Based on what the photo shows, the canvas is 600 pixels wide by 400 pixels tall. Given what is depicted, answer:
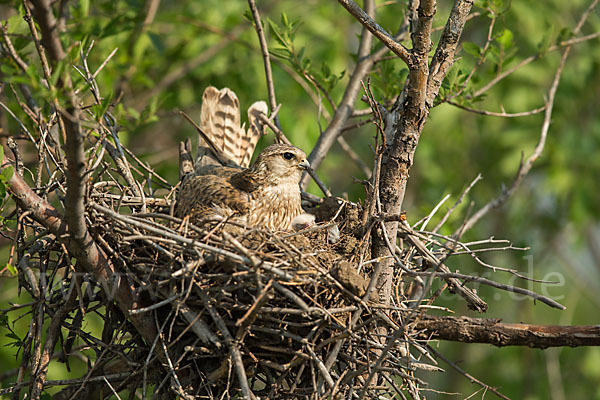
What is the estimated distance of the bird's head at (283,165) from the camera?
4.57 m

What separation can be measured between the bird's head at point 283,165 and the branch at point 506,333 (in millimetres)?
1503

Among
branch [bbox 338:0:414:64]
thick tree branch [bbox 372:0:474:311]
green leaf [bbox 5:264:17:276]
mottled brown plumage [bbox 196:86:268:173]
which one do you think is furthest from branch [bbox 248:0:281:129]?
green leaf [bbox 5:264:17:276]

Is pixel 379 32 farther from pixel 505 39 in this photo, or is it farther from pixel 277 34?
pixel 505 39

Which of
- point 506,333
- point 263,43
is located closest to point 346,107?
point 263,43

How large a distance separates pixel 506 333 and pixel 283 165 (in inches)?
76.7

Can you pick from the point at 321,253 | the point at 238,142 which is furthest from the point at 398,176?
the point at 238,142

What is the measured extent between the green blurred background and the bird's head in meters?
0.89

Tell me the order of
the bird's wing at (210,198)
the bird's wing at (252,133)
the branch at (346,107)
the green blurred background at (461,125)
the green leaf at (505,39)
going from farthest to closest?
1. the green blurred background at (461,125)
2. the bird's wing at (252,133)
3. the branch at (346,107)
4. the green leaf at (505,39)
5. the bird's wing at (210,198)

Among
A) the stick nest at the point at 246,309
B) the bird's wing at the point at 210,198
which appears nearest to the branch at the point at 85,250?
the stick nest at the point at 246,309

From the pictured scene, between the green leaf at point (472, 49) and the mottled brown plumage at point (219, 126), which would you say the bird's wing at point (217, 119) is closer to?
the mottled brown plumage at point (219, 126)

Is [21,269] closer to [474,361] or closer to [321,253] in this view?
[321,253]

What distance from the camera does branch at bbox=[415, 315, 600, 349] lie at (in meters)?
3.32

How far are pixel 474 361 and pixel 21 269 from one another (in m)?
7.75

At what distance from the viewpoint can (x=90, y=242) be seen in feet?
10.3
